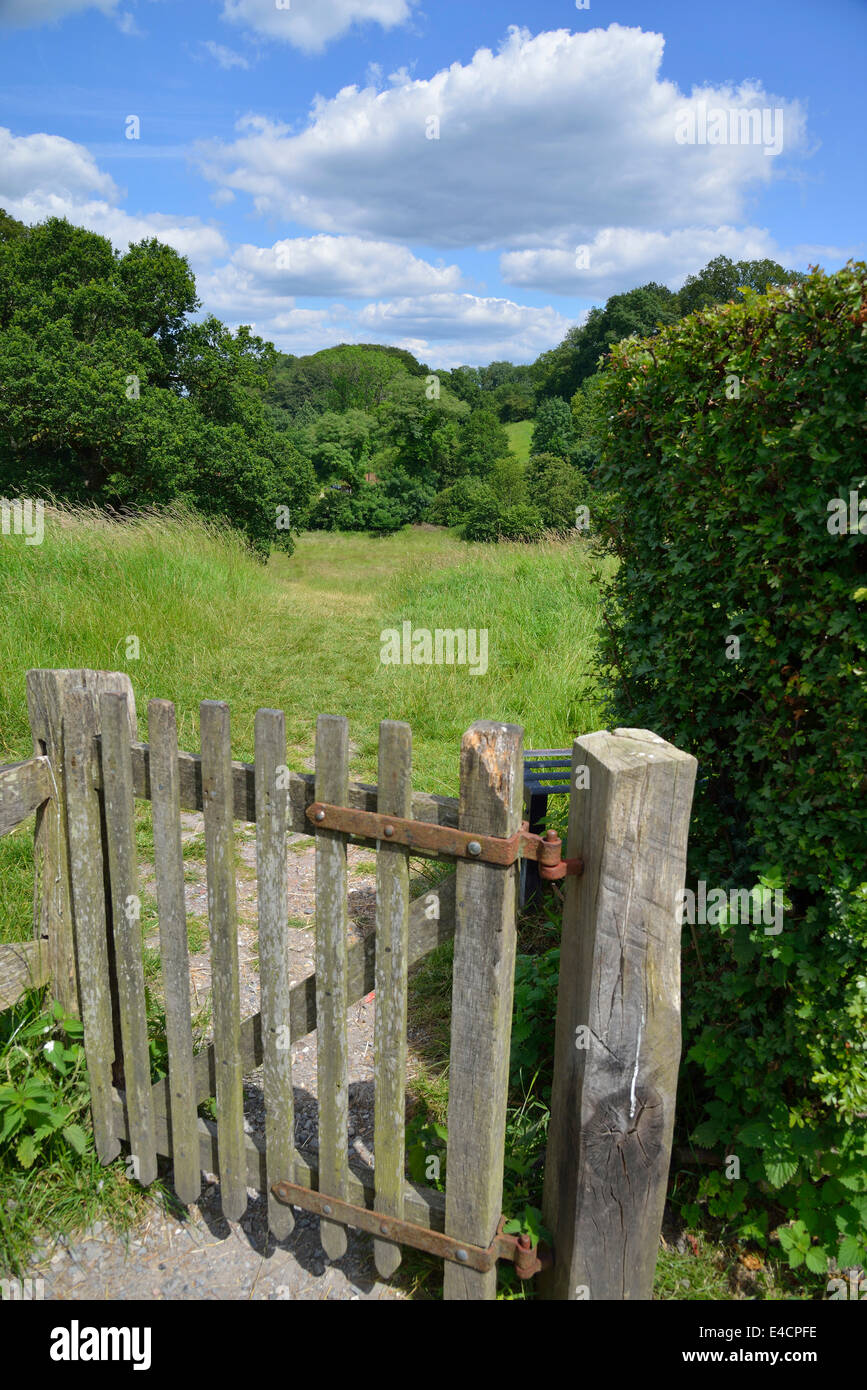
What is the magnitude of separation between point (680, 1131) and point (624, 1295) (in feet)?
2.30

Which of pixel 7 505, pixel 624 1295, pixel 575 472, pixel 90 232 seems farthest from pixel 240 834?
pixel 575 472

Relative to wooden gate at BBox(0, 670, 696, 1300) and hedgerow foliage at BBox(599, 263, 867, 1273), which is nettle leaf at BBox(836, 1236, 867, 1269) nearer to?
hedgerow foliage at BBox(599, 263, 867, 1273)

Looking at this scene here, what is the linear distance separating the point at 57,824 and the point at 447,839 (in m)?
1.39

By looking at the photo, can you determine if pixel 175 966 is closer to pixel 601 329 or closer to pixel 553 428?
pixel 553 428

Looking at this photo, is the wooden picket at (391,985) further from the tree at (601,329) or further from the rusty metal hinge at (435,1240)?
the tree at (601,329)

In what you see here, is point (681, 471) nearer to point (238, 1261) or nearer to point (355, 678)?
point (238, 1261)

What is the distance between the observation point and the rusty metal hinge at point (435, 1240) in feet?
6.95

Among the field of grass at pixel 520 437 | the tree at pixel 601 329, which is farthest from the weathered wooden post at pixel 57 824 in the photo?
the field of grass at pixel 520 437

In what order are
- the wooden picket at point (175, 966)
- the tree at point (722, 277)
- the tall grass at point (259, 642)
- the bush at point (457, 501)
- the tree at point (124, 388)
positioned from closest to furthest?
the wooden picket at point (175, 966), the tall grass at point (259, 642), the tree at point (124, 388), the bush at point (457, 501), the tree at point (722, 277)

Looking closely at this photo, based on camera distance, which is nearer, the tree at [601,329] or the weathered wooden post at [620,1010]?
the weathered wooden post at [620,1010]

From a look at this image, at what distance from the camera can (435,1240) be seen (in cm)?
215

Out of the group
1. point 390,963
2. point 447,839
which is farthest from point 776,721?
point 390,963

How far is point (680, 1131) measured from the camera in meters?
2.70

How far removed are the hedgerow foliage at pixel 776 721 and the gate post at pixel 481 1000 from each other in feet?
2.50
